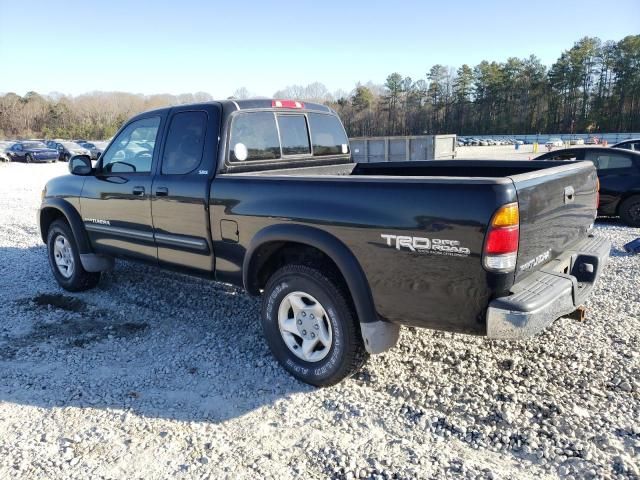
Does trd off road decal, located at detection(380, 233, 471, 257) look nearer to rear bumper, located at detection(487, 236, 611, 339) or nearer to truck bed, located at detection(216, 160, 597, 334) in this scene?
truck bed, located at detection(216, 160, 597, 334)

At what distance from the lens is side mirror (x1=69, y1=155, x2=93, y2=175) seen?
16.3 ft

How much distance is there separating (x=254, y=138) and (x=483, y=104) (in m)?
105

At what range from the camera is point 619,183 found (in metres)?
9.20

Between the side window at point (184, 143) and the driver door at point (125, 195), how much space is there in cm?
19

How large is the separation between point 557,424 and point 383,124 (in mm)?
109956

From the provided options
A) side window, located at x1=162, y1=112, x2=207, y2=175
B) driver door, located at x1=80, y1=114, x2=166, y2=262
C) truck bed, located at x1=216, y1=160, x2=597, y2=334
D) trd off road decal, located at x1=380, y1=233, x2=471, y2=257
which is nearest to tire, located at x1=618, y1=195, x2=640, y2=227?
truck bed, located at x1=216, y1=160, x2=597, y2=334

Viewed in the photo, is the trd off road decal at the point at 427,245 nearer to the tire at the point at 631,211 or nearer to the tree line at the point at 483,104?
the tire at the point at 631,211

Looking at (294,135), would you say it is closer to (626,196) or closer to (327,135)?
(327,135)

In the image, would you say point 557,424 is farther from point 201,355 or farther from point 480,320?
point 201,355

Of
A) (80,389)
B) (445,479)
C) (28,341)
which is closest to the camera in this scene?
(445,479)

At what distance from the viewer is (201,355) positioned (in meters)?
4.04

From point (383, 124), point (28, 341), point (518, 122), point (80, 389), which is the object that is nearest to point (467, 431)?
point (80, 389)

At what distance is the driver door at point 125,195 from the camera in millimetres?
4508

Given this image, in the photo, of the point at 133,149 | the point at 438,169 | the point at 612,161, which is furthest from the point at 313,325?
the point at 612,161
